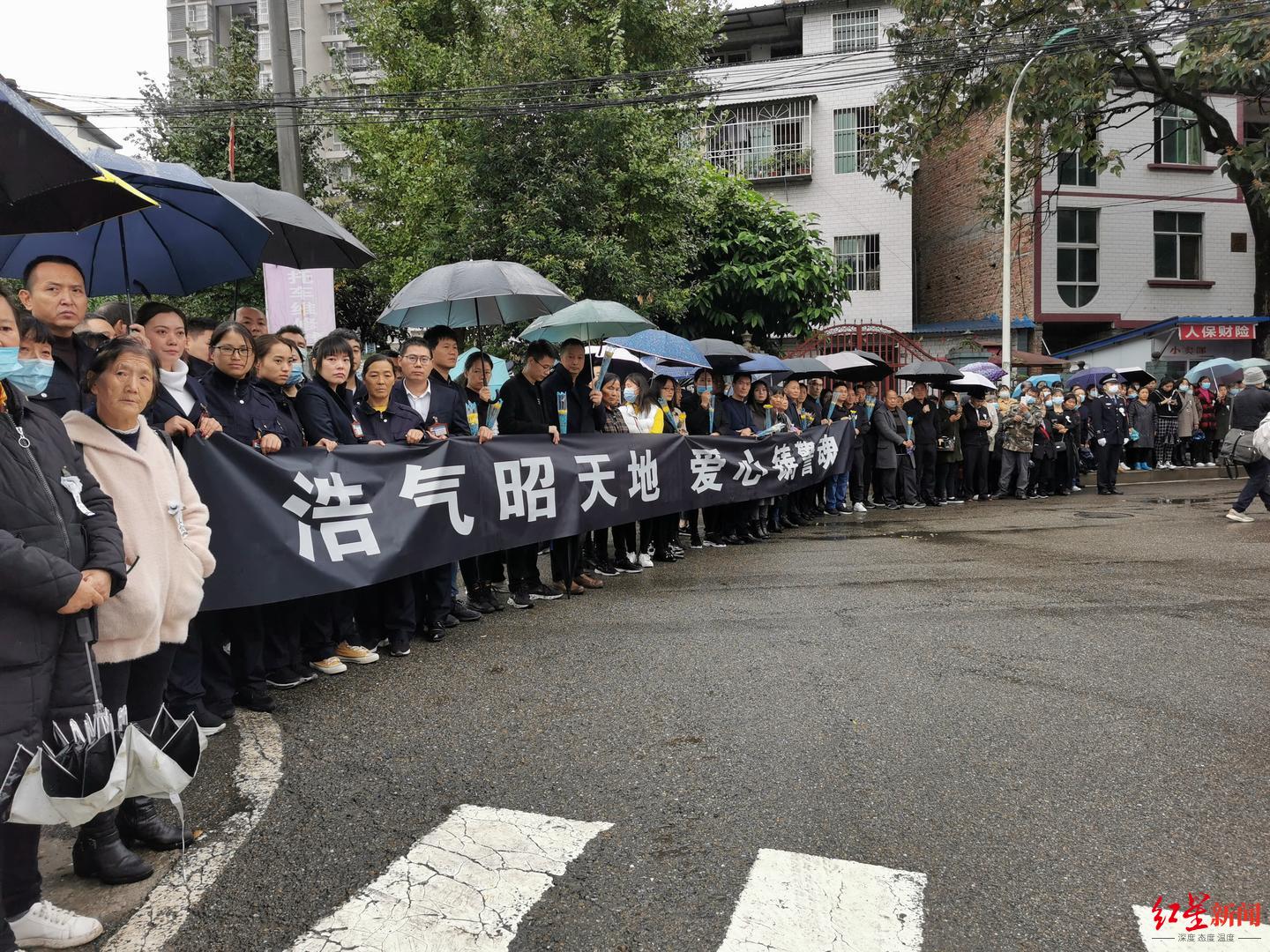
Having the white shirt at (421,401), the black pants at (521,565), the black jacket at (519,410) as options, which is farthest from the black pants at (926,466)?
the white shirt at (421,401)

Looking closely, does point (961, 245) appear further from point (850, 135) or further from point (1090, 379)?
point (1090, 379)

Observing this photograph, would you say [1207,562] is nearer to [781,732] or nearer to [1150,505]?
[1150,505]

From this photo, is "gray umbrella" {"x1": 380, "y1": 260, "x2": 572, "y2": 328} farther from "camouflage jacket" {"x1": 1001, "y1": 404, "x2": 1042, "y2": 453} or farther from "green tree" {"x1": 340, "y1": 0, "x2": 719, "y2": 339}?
"camouflage jacket" {"x1": 1001, "y1": 404, "x2": 1042, "y2": 453}

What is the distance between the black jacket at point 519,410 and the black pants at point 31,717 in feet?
16.1

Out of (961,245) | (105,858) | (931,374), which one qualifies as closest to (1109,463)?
(931,374)

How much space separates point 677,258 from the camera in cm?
1686

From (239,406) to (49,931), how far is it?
2985mm

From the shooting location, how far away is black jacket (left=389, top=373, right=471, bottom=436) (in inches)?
259

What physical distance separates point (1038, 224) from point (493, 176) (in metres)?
16.9

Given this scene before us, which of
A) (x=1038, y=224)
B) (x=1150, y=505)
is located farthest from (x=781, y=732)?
(x=1038, y=224)

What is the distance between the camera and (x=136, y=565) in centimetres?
324

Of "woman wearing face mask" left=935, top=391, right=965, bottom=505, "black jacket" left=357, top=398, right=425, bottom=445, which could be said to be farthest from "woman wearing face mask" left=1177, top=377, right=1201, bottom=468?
"black jacket" left=357, top=398, right=425, bottom=445

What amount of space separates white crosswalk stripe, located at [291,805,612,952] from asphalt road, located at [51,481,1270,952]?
0.27ft

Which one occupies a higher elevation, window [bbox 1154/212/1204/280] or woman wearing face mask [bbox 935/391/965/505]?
window [bbox 1154/212/1204/280]
